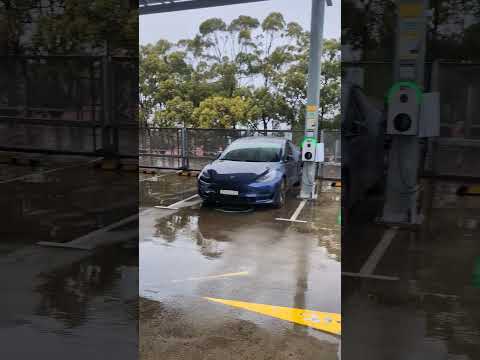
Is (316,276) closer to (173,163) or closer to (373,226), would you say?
Answer: (373,226)

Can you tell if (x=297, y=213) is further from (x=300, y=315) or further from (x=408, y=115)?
(x=408, y=115)

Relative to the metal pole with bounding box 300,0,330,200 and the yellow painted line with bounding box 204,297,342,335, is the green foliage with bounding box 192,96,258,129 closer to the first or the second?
the metal pole with bounding box 300,0,330,200

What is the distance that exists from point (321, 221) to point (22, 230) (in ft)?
14.4

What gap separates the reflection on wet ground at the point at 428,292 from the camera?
1.18 metres

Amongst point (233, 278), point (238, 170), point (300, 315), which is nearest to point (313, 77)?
point (238, 170)

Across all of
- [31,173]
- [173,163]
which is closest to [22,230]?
[31,173]

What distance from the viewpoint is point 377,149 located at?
4.11ft

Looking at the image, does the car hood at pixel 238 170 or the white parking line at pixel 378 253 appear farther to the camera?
the car hood at pixel 238 170

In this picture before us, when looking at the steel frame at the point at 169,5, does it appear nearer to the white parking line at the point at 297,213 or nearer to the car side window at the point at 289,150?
the car side window at the point at 289,150

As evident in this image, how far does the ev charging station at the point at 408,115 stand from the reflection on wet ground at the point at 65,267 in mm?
699

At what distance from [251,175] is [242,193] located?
0.91ft

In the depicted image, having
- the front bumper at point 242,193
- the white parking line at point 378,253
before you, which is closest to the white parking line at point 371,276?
the white parking line at point 378,253

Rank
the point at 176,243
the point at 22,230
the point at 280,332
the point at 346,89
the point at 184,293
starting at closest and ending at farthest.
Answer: the point at 346,89
the point at 22,230
the point at 280,332
the point at 184,293
the point at 176,243

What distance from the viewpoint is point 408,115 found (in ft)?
→ 3.95
